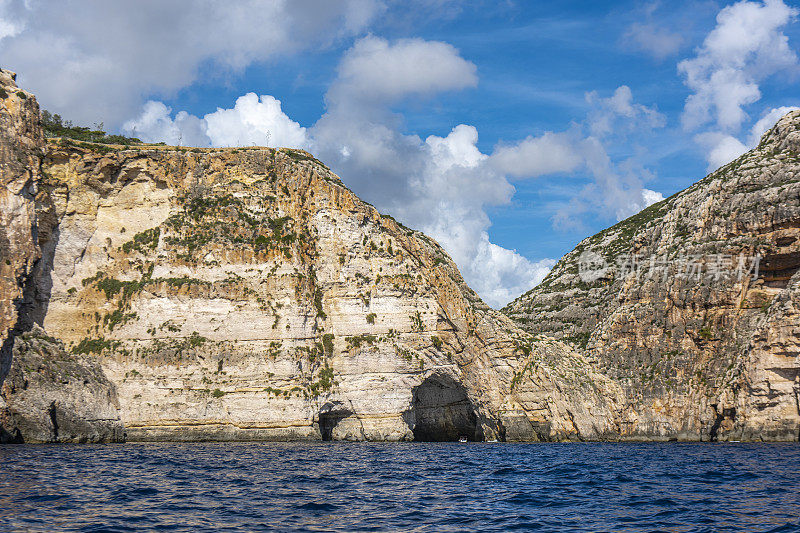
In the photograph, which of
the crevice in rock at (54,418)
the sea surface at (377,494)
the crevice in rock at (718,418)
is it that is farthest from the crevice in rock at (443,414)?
the crevice in rock at (54,418)

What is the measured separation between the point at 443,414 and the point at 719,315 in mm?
42231

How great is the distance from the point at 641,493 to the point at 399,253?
4912cm

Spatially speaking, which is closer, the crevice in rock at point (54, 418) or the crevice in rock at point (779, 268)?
the crevice in rock at point (54, 418)

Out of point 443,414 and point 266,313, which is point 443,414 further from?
point 266,313

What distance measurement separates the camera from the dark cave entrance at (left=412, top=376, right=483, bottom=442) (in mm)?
74062

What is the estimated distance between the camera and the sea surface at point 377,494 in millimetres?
18844

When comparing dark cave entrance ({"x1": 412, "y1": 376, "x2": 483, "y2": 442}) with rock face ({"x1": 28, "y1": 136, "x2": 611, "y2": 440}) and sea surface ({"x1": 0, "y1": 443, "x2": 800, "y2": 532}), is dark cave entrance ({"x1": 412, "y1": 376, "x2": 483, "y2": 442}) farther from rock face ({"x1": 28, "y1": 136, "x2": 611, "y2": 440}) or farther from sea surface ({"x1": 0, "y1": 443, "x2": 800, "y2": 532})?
sea surface ({"x1": 0, "y1": 443, "x2": 800, "y2": 532})

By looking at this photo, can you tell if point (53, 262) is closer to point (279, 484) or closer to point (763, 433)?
point (279, 484)

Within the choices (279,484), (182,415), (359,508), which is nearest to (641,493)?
(359,508)

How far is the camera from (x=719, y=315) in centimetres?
8756

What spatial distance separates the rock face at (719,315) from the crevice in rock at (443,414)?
19576mm

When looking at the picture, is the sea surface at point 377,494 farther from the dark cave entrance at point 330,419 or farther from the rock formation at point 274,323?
the dark cave entrance at point 330,419

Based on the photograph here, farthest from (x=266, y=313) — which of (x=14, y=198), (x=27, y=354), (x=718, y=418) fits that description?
(x=718, y=418)

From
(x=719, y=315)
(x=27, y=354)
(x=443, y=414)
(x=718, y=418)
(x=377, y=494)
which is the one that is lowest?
(x=718, y=418)
